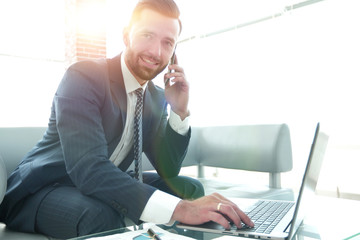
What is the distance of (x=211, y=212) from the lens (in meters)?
0.82

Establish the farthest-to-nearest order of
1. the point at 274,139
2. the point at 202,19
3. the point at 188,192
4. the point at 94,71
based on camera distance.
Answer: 1. the point at 202,19
2. the point at 274,139
3. the point at 188,192
4. the point at 94,71

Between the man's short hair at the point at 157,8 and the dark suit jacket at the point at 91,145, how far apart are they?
20 centimetres

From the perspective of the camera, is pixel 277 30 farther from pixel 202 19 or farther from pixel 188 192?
pixel 188 192

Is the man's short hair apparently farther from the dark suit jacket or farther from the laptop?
the laptop

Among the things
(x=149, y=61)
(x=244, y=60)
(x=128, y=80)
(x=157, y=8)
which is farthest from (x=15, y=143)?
(x=244, y=60)

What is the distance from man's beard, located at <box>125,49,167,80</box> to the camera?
1.36 meters

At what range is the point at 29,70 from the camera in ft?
23.6

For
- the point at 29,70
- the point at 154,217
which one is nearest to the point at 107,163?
the point at 154,217

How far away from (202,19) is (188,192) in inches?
199

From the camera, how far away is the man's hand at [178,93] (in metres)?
1.48

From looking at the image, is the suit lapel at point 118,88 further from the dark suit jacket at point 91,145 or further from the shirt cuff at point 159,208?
the shirt cuff at point 159,208

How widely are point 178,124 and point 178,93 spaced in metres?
0.15

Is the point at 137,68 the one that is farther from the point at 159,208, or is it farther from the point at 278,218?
the point at 278,218

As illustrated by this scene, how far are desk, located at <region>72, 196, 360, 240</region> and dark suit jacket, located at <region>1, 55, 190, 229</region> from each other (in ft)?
0.45
